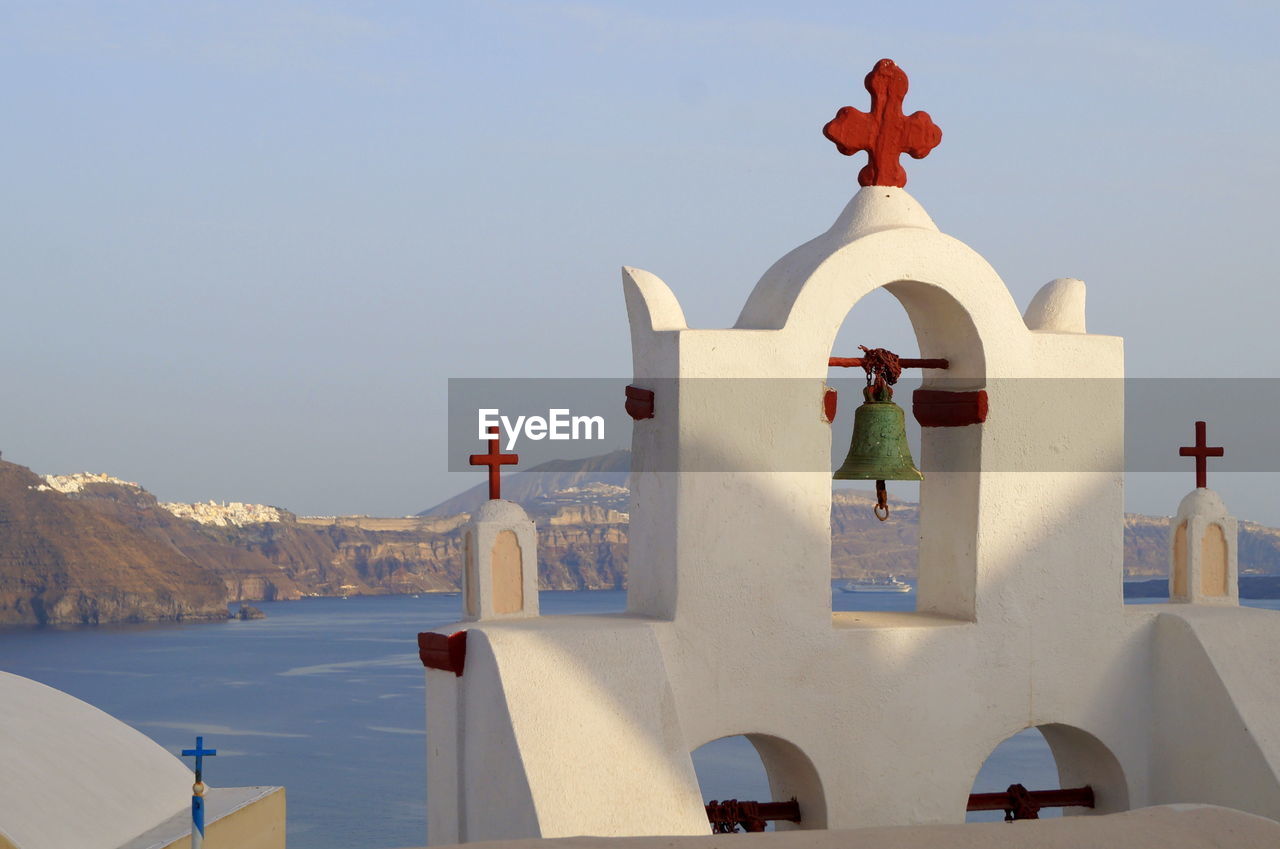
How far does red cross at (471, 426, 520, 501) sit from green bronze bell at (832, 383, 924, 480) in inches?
57.7

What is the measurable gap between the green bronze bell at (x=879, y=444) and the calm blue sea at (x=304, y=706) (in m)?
11.5

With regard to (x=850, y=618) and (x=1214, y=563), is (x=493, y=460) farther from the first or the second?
(x=1214, y=563)

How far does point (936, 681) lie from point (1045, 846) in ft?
6.51

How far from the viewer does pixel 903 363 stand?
7.32m

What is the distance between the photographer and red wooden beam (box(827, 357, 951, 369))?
7250mm

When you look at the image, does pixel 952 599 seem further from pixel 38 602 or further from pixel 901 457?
pixel 38 602

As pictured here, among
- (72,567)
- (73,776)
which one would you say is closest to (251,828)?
(73,776)

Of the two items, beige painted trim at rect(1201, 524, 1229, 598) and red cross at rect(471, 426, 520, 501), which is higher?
red cross at rect(471, 426, 520, 501)

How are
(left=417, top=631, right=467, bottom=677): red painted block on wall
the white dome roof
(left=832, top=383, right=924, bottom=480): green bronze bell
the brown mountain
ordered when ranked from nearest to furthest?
(left=417, top=631, right=467, bottom=677): red painted block on wall < (left=832, top=383, right=924, bottom=480): green bronze bell < the white dome roof < the brown mountain

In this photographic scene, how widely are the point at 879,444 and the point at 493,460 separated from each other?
1733 mm

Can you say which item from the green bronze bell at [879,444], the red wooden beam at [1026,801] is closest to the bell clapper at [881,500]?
the green bronze bell at [879,444]

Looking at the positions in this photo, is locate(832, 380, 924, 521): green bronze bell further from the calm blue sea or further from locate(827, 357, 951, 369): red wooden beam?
the calm blue sea

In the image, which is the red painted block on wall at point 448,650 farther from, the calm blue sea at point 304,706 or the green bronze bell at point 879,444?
the calm blue sea at point 304,706

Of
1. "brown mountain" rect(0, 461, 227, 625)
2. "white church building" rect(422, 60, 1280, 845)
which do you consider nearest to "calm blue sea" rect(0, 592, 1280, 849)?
"brown mountain" rect(0, 461, 227, 625)
